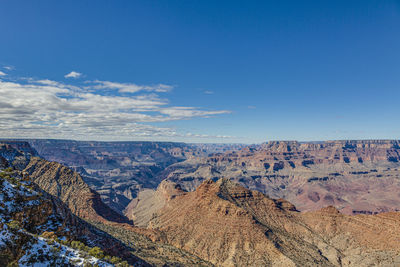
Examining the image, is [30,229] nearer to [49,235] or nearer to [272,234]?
[49,235]

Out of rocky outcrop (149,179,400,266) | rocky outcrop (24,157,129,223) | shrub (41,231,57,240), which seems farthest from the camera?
rocky outcrop (24,157,129,223)

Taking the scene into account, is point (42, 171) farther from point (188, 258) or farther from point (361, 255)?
point (361, 255)

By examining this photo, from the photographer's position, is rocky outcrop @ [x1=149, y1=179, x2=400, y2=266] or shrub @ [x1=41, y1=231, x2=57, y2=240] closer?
shrub @ [x1=41, y1=231, x2=57, y2=240]

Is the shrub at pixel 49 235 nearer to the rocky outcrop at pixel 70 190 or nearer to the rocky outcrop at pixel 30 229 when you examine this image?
the rocky outcrop at pixel 30 229

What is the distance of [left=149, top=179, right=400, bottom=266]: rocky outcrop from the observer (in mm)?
87562

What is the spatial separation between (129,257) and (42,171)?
431 feet

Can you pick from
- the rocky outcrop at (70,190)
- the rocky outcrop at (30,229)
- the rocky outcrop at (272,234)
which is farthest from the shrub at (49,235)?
the rocky outcrop at (70,190)

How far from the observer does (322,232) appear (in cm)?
10850

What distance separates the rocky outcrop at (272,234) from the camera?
87562 mm

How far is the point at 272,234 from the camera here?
101m

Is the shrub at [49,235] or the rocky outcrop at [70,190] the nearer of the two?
the shrub at [49,235]

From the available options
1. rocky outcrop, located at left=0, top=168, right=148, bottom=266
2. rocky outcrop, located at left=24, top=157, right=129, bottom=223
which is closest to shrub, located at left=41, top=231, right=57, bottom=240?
rocky outcrop, located at left=0, top=168, right=148, bottom=266

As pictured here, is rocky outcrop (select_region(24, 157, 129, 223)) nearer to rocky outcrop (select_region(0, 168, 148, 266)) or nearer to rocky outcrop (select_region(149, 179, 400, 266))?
rocky outcrop (select_region(149, 179, 400, 266))

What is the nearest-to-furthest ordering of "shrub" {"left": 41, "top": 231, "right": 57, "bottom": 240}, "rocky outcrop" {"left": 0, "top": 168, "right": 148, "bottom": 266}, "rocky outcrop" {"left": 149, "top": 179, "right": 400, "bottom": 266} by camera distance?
"rocky outcrop" {"left": 0, "top": 168, "right": 148, "bottom": 266}
"shrub" {"left": 41, "top": 231, "right": 57, "bottom": 240}
"rocky outcrop" {"left": 149, "top": 179, "right": 400, "bottom": 266}
